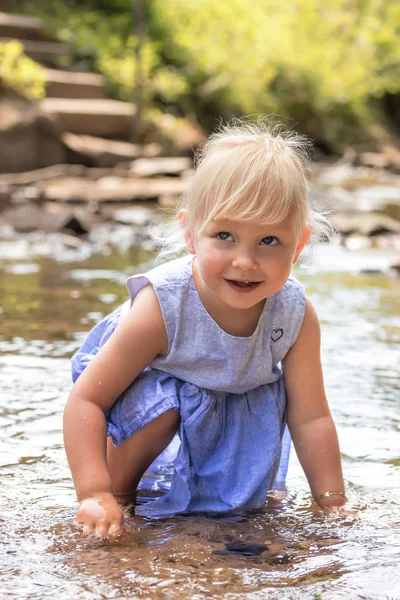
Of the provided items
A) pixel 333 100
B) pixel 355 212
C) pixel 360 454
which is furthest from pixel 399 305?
pixel 333 100

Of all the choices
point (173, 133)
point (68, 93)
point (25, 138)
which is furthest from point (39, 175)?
point (173, 133)

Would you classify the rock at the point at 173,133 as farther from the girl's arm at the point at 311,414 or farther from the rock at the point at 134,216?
the girl's arm at the point at 311,414

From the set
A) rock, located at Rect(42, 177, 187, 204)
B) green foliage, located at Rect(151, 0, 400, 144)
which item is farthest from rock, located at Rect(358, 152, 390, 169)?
rock, located at Rect(42, 177, 187, 204)

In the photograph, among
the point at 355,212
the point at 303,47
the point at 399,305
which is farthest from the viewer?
the point at 303,47

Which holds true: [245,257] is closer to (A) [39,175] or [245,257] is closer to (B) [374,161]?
(A) [39,175]

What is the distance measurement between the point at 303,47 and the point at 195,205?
19.4m

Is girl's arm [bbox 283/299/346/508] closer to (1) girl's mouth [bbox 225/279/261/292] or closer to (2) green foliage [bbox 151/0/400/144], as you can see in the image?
(1) girl's mouth [bbox 225/279/261/292]

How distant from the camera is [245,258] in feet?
6.12

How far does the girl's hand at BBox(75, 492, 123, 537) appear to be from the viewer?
1.79 meters

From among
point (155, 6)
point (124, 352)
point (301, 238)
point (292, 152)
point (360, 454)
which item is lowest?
point (360, 454)

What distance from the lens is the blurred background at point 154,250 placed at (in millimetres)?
1658

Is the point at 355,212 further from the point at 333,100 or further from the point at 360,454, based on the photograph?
the point at 333,100

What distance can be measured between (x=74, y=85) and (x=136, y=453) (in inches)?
466

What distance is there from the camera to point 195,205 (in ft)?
6.50
